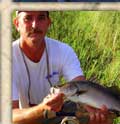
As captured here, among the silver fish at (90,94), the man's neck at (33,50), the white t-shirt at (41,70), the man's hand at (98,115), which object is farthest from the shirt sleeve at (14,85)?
the man's hand at (98,115)

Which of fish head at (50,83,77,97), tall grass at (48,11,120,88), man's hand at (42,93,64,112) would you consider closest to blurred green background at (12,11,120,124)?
tall grass at (48,11,120,88)

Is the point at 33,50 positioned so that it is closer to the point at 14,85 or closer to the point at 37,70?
the point at 37,70

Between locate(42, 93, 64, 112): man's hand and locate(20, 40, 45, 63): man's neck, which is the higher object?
locate(20, 40, 45, 63): man's neck

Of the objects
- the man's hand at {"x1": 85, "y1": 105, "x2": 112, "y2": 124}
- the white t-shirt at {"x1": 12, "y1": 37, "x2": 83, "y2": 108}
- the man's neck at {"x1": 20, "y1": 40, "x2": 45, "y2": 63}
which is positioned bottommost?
the man's hand at {"x1": 85, "y1": 105, "x2": 112, "y2": 124}

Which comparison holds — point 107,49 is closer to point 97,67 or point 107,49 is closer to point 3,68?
point 97,67

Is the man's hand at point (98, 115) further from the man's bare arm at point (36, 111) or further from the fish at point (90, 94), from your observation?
the man's bare arm at point (36, 111)

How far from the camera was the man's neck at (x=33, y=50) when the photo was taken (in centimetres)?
512

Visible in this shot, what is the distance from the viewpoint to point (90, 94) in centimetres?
510

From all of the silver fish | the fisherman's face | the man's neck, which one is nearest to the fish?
the silver fish

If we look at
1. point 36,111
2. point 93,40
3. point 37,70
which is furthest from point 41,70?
point 93,40

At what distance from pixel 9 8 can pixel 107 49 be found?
2.27ft

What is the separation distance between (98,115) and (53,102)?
31 centimetres

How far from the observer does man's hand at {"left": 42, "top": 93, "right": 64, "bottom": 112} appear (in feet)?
16.6

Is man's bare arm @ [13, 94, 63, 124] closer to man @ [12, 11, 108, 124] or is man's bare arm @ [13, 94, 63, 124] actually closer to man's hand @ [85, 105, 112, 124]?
man @ [12, 11, 108, 124]
